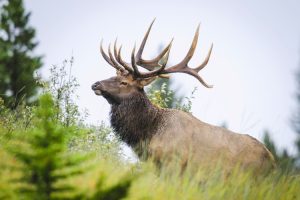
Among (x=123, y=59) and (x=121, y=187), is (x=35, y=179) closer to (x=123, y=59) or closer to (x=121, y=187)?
(x=121, y=187)

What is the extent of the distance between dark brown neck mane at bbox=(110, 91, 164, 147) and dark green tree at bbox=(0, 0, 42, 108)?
13.2 meters

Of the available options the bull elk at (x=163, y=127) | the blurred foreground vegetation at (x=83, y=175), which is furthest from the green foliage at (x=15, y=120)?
the bull elk at (x=163, y=127)

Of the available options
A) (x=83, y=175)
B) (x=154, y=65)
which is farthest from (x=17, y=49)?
(x=83, y=175)

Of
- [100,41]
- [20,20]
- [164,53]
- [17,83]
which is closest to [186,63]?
[164,53]

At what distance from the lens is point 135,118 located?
335 inches

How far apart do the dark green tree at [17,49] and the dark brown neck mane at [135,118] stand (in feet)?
43.4

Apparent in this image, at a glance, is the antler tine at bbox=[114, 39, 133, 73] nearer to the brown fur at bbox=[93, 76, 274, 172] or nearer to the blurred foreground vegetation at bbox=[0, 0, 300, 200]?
the brown fur at bbox=[93, 76, 274, 172]

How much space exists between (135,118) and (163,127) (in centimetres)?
73

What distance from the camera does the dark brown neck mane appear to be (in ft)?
26.9

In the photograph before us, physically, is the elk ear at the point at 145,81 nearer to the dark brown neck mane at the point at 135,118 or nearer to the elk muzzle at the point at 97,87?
the dark brown neck mane at the point at 135,118

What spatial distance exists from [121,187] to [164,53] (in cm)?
681

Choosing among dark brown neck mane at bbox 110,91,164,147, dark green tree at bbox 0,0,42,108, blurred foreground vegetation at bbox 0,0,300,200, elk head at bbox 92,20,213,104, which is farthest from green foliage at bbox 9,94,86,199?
dark green tree at bbox 0,0,42,108

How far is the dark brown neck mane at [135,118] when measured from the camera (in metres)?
8.21

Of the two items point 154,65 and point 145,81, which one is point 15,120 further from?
point 154,65
